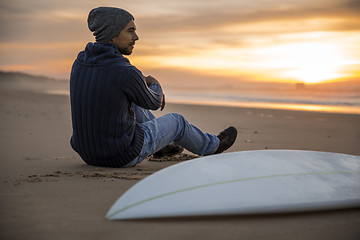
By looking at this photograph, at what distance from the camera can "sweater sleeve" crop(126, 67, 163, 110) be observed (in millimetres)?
2756

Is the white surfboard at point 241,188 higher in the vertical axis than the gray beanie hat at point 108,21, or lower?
lower

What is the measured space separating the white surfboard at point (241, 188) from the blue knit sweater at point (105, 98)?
0.69 m

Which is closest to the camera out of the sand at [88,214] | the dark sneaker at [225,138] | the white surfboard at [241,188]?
the sand at [88,214]

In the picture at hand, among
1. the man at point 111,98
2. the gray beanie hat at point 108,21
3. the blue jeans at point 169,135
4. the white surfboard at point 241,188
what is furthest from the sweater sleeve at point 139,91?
the white surfboard at point 241,188

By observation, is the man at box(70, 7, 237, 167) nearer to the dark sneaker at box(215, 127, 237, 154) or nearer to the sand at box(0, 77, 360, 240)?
the sand at box(0, 77, 360, 240)

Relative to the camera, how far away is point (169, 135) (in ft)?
10.2

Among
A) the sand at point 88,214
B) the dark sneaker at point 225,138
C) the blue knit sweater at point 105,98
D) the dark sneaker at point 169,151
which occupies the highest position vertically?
the blue knit sweater at point 105,98

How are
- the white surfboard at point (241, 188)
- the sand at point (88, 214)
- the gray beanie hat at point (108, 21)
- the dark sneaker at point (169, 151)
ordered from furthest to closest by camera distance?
the dark sneaker at point (169, 151) < the gray beanie hat at point (108, 21) < the white surfboard at point (241, 188) < the sand at point (88, 214)

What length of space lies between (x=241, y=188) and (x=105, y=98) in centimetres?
112

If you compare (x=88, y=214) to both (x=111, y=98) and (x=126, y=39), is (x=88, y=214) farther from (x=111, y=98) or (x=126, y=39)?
(x=126, y=39)

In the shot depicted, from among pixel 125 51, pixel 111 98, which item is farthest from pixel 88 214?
pixel 125 51

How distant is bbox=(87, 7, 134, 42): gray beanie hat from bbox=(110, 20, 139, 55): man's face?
0.09 feet

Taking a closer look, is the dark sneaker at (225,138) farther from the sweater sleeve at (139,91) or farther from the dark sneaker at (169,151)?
the sweater sleeve at (139,91)

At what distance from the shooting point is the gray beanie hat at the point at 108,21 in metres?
2.86
